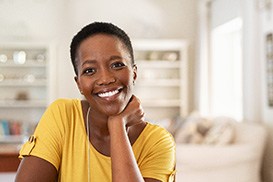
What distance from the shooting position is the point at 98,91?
4.46 ft

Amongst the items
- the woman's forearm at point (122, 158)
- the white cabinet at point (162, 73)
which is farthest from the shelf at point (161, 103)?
the woman's forearm at point (122, 158)

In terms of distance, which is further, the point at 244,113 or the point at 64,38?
the point at 64,38

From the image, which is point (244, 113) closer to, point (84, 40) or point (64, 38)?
point (64, 38)

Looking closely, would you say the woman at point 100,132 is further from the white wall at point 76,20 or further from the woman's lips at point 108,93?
the white wall at point 76,20

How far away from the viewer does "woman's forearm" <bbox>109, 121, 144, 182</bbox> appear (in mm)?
1337

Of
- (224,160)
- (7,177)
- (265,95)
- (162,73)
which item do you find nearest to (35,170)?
(7,177)

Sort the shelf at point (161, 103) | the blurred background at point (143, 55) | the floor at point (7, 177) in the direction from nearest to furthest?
the floor at point (7, 177), the blurred background at point (143, 55), the shelf at point (161, 103)

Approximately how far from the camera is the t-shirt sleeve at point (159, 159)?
1.43m

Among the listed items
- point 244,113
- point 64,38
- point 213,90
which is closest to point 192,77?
point 213,90

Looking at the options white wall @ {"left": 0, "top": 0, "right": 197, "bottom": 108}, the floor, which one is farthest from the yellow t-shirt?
white wall @ {"left": 0, "top": 0, "right": 197, "bottom": 108}

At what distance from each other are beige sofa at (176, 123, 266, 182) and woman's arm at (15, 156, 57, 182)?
9.18 ft

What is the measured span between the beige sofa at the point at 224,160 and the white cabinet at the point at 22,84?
348cm

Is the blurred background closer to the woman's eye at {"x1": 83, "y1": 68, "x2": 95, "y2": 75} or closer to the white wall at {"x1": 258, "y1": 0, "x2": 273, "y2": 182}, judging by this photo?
the white wall at {"x1": 258, "y1": 0, "x2": 273, "y2": 182}

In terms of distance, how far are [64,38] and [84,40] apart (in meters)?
6.31
